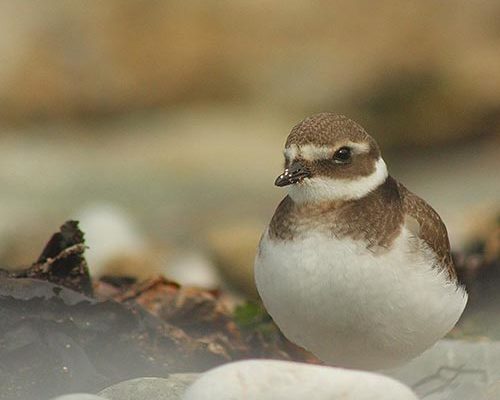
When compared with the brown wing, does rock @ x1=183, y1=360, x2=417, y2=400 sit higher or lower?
lower

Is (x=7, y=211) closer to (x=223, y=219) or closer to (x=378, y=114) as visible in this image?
(x=223, y=219)

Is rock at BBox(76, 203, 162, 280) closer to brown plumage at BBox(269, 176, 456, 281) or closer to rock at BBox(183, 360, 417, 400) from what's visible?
brown plumage at BBox(269, 176, 456, 281)

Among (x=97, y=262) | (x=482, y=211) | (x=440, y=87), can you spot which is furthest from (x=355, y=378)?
(x=440, y=87)

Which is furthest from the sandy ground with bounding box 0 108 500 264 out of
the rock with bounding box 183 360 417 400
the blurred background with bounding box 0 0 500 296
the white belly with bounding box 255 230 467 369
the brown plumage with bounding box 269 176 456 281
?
the rock with bounding box 183 360 417 400

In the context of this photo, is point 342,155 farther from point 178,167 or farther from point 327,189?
point 178,167

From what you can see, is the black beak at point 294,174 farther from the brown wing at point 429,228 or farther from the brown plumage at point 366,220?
the brown wing at point 429,228

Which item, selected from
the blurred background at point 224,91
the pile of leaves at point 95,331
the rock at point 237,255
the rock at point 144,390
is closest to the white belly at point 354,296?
the rock at point 144,390

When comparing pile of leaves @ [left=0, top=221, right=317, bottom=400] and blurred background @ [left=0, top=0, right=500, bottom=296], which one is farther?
blurred background @ [left=0, top=0, right=500, bottom=296]
